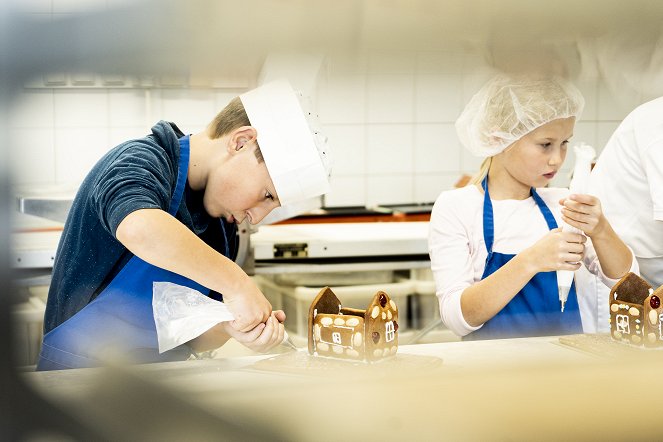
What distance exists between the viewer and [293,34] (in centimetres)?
23

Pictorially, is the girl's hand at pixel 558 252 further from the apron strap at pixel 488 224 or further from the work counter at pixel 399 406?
the work counter at pixel 399 406

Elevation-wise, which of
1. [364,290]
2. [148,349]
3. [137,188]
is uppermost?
[137,188]

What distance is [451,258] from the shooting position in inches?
54.5

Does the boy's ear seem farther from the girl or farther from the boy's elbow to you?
the girl

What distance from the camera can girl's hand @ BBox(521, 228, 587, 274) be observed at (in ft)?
3.97

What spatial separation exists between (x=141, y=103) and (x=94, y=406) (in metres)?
0.10

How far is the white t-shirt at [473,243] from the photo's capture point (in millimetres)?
1366

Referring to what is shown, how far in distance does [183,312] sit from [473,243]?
71 cm

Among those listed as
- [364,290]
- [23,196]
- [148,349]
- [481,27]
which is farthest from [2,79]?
[364,290]

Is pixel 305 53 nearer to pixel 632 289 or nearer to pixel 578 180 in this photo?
pixel 632 289

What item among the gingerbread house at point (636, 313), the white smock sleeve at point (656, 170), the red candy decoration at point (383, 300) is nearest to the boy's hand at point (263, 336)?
the red candy decoration at point (383, 300)

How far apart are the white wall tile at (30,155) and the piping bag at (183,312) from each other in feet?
1.89

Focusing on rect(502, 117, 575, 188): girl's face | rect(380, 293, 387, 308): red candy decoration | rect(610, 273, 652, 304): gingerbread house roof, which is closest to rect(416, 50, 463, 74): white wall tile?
rect(380, 293, 387, 308): red candy decoration

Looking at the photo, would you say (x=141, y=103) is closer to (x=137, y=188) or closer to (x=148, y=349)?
(x=148, y=349)
